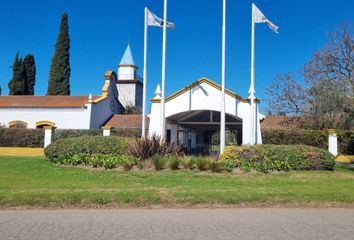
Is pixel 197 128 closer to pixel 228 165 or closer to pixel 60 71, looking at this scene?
pixel 228 165

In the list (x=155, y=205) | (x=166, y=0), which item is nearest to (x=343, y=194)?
(x=155, y=205)

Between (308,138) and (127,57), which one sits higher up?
(127,57)

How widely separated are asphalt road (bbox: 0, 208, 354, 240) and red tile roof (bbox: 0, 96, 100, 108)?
1105 inches

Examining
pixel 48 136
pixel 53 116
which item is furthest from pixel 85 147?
pixel 53 116

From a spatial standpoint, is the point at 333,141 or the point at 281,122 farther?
the point at 281,122

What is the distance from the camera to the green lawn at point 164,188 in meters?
9.02

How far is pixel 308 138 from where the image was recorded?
88.6ft

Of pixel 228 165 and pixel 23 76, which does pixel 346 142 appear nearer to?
pixel 228 165

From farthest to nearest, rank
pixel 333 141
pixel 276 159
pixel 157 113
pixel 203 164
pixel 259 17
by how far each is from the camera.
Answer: pixel 333 141, pixel 157 113, pixel 259 17, pixel 276 159, pixel 203 164

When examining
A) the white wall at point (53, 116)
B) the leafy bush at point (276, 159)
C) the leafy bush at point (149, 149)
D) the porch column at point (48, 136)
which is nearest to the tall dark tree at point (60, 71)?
the white wall at point (53, 116)

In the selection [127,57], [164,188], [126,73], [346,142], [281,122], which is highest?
[127,57]

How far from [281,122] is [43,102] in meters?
21.4

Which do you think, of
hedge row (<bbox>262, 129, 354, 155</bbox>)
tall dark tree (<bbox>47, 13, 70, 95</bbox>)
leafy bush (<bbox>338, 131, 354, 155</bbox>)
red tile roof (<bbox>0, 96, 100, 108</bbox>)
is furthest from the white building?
tall dark tree (<bbox>47, 13, 70, 95</bbox>)

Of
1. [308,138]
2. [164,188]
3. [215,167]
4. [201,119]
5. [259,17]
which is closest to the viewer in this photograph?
[164,188]
